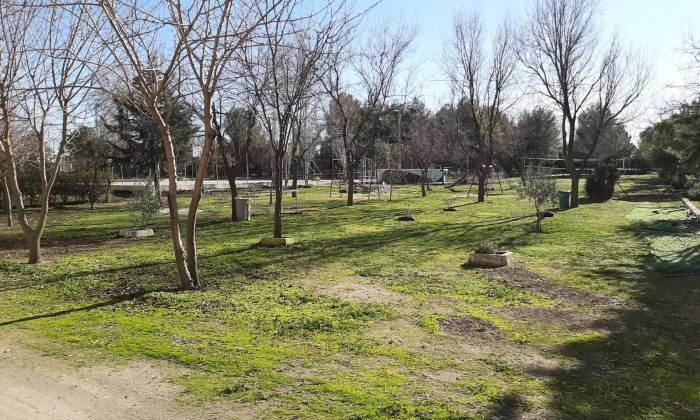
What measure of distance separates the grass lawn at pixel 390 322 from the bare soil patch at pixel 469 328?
0.11ft

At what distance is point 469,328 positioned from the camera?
594 cm

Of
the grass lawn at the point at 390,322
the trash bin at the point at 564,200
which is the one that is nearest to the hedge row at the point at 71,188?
the grass lawn at the point at 390,322

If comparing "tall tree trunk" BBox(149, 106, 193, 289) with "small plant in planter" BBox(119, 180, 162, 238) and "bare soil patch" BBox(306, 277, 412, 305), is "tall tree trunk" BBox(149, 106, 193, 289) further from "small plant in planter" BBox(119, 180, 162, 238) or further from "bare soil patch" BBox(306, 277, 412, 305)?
"small plant in planter" BBox(119, 180, 162, 238)

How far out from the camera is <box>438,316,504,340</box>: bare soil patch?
5.69m

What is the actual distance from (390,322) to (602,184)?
23562 mm

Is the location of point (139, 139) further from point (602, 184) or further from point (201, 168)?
point (201, 168)

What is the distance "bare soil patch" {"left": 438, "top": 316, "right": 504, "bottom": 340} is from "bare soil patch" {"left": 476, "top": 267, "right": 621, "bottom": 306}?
Answer: 1.91 meters

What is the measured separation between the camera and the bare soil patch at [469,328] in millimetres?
5691

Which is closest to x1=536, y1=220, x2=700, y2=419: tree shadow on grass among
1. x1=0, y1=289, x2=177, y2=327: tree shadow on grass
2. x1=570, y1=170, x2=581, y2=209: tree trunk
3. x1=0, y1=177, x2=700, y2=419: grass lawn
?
x1=0, y1=177, x2=700, y2=419: grass lawn

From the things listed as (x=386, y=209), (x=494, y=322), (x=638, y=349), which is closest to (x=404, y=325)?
(x=494, y=322)

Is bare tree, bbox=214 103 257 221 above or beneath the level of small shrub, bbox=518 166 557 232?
above

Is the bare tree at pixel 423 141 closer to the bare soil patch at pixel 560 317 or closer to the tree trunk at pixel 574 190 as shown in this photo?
the tree trunk at pixel 574 190

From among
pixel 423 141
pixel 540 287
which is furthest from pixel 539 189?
pixel 423 141

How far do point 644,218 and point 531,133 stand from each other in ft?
163
